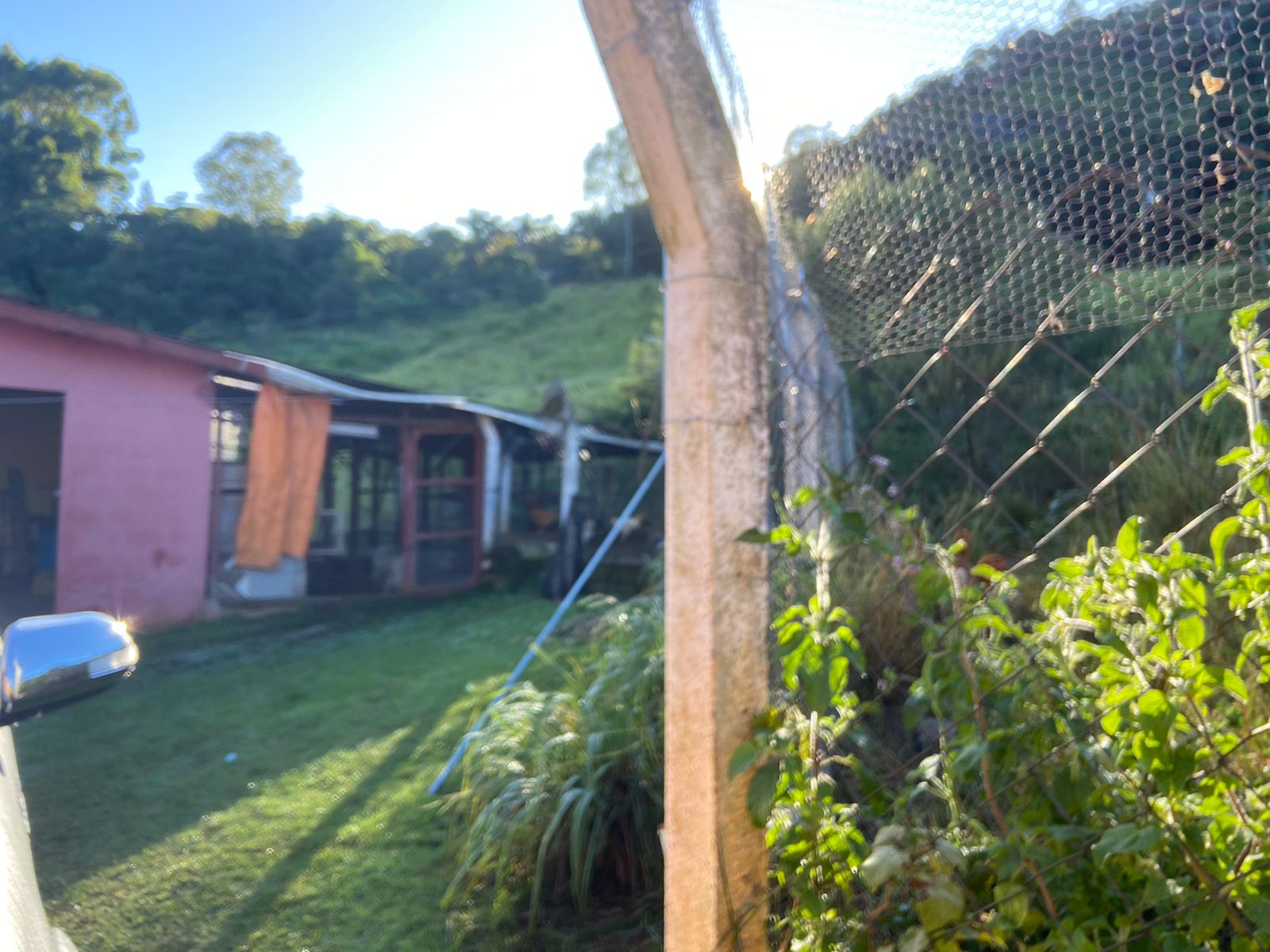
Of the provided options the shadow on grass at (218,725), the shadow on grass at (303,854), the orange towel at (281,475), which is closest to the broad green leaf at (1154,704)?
the shadow on grass at (303,854)

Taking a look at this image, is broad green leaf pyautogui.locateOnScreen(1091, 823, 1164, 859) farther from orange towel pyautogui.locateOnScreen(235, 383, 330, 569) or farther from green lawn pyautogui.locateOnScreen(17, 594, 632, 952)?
orange towel pyautogui.locateOnScreen(235, 383, 330, 569)

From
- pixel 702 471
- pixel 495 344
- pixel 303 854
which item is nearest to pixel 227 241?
pixel 495 344

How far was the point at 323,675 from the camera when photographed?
717 cm

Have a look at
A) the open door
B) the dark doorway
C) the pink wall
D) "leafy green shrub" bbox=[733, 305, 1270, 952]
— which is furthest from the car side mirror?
the open door

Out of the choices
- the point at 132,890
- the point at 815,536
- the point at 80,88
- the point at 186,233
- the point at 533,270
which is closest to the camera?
the point at 815,536

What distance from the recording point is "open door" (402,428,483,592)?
39.4 ft

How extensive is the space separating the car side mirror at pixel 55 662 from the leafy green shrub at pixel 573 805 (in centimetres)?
153

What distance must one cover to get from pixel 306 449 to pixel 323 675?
390 cm

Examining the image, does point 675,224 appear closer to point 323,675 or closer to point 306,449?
point 323,675

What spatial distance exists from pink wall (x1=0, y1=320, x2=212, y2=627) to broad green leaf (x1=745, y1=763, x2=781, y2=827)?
920cm

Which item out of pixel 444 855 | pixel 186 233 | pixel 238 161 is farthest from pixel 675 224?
pixel 238 161

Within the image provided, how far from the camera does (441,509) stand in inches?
502

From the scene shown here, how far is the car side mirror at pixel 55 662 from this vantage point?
175 centimetres

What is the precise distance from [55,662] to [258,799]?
115 inches
